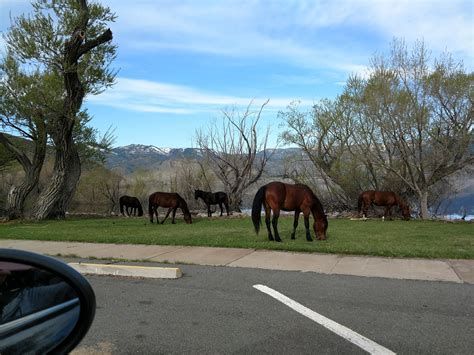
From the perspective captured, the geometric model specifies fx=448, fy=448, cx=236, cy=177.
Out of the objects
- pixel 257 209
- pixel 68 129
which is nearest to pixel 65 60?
pixel 68 129

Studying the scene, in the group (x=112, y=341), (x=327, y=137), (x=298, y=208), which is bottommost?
(x=112, y=341)

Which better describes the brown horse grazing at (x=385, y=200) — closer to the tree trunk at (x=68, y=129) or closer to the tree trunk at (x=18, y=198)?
the tree trunk at (x=68, y=129)

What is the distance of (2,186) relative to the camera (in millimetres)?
43875

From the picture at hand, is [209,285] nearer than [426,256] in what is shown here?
Yes

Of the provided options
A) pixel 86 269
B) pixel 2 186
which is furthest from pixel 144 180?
pixel 86 269

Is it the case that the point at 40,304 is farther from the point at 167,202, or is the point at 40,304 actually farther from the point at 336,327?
the point at 167,202

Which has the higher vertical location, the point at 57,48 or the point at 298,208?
the point at 57,48

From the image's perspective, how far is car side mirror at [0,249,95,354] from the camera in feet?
6.47

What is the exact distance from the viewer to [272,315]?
556cm

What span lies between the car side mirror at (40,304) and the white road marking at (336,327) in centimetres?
316

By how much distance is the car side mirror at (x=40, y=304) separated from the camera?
197 centimetres

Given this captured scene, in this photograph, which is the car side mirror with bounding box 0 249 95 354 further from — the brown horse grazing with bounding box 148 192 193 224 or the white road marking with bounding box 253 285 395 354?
the brown horse grazing with bounding box 148 192 193 224

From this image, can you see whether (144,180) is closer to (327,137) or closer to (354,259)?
(327,137)

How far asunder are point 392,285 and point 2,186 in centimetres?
4478
